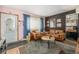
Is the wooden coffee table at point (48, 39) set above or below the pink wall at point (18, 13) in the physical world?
below

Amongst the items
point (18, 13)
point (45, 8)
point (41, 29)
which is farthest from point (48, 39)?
point (18, 13)

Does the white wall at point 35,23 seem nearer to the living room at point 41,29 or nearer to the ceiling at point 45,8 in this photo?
the living room at point 41,29

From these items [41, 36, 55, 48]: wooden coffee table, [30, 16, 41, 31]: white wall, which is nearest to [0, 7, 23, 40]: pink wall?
[30, 16, 41, 31]: white wall

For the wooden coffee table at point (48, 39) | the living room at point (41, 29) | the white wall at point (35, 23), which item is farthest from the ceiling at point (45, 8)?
the wooden coffee table at point (48, 39)

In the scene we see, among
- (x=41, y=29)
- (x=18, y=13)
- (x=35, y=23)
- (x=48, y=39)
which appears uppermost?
(x=18, y=13)

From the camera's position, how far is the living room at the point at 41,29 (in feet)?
5.80

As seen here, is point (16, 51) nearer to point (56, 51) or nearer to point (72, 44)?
point (56, 51)

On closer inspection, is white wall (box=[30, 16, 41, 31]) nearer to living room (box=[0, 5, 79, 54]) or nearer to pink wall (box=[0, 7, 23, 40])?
living room (box=[0, 5, 79, 54])

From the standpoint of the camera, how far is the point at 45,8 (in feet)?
5.97

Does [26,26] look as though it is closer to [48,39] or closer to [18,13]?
[18,13]

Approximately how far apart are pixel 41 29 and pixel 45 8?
1.24 feet

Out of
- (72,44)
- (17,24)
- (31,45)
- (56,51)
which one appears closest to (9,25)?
(17,24)

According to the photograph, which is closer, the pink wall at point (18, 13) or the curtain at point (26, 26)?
the pink wall at point (18, 13)

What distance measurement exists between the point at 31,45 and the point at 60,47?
1.68 feet
